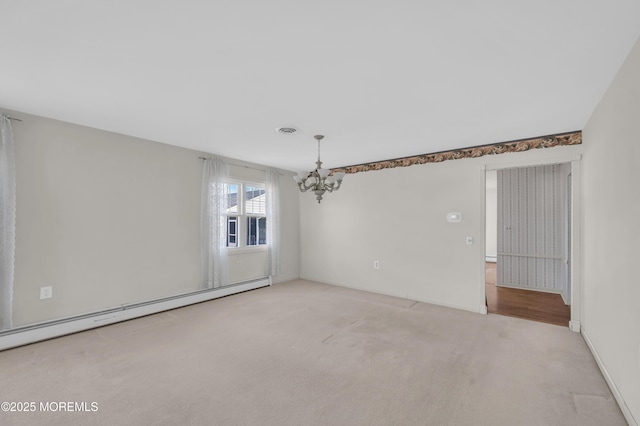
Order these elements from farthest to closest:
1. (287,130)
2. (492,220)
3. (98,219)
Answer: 1. (492,220)
2. (98,219)
3. (287,130)

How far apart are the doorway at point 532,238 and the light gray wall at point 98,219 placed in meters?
5.03

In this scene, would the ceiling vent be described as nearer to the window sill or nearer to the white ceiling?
the white ceiling

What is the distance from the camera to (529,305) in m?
4.42

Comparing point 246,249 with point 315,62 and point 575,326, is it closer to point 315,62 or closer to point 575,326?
point 315,62

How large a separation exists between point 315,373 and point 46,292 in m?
3.04

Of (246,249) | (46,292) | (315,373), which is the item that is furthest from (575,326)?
(46,292)

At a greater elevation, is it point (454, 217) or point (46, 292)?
point (454, 217)

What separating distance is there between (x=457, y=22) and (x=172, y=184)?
3.98 m

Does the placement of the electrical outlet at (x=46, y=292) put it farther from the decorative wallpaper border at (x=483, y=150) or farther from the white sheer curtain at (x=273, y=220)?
the decorative wallpaper border at (x=483, y=150)

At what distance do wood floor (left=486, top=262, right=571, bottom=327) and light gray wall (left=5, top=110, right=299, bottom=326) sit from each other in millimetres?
4726

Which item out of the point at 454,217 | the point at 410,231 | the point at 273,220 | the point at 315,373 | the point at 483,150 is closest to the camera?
the point at 315,373

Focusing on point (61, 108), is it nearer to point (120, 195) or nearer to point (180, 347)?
point (120, 195)

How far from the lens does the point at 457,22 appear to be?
1.55m

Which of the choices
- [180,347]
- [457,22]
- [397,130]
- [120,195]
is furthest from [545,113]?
[120,195]
